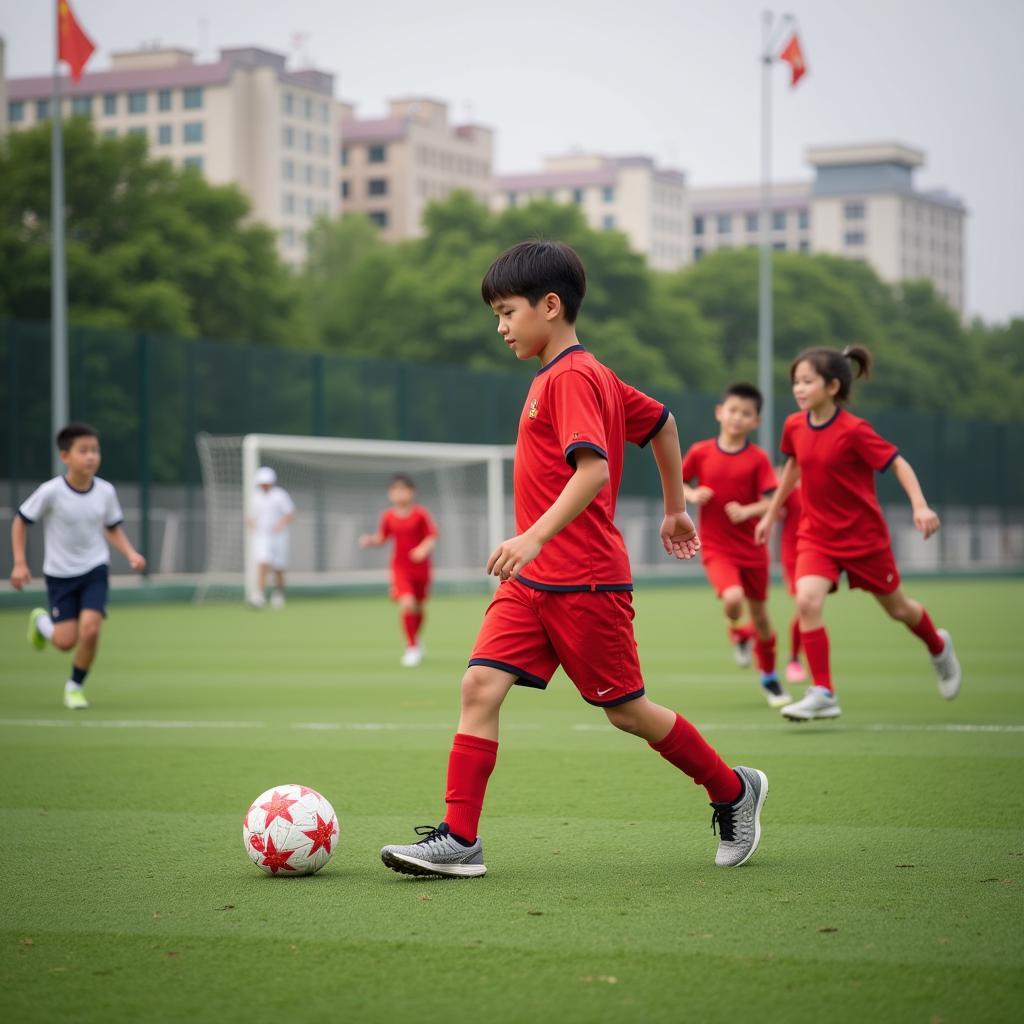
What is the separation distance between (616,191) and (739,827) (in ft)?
479

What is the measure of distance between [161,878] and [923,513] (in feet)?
15.4

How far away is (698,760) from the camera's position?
5625mm

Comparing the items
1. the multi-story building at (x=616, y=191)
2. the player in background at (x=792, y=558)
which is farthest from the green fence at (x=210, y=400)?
the multi-story building at (x=616, y=191)

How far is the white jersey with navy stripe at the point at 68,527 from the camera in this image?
11.0 metres

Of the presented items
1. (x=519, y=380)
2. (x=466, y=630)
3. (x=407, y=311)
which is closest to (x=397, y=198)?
(x=407, y=311)

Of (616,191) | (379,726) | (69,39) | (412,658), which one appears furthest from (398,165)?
(379,726)

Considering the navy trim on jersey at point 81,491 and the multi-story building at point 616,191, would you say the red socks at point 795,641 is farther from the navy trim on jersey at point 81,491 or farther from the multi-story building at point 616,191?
the multi-story building at point 616,191

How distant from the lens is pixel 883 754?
27.9ft

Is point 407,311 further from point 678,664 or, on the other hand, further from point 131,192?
point 678,664

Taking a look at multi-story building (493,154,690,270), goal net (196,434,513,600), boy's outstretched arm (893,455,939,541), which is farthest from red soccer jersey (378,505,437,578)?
multi-story building (493,154,690,270)

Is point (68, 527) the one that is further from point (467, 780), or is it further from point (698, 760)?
point (698, 760)

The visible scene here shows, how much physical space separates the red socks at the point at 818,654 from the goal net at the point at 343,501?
56.1ft

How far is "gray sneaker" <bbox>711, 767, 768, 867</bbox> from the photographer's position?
5.63 m

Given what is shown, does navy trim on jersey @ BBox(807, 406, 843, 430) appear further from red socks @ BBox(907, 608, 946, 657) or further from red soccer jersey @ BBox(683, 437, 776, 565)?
red soccer jersey @ BBox(683, 437, 776, 565)
